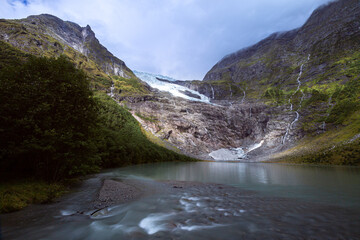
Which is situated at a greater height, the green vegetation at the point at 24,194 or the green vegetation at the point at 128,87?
the green vegetation at the point at 128,87

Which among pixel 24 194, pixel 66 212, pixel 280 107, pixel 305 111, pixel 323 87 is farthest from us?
pixel 280 107

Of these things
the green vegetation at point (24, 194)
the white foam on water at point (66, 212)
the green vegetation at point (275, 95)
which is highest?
the green vegetation at point (275, 95)

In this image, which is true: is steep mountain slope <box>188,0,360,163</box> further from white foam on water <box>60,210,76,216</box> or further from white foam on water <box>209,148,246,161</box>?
white foam on water <box>60,210,76,216</box>

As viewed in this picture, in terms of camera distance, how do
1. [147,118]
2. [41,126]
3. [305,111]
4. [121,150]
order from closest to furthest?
[41,126]
[121,150]
[305,111]
[147,118]

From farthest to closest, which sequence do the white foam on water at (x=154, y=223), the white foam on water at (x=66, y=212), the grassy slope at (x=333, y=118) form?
the grassy slope at (x=333, y=118)
the white foam on water at (x=66, y=212)
the white foam on water at (x=154, y=223)

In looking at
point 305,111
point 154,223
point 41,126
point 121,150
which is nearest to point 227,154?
point 305,111

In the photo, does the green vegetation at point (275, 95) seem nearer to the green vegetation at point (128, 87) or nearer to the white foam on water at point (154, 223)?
the green vegetation at point (128, 87)

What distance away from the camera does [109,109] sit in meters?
78.7

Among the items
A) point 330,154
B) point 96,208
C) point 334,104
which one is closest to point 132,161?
point 96,208

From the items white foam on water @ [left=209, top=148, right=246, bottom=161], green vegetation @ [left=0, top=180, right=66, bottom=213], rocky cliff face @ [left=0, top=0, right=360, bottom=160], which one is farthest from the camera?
white foam on water @ [left=209, top=148, right=246, bottom=161]

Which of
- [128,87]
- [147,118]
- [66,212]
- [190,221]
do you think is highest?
[128,87]

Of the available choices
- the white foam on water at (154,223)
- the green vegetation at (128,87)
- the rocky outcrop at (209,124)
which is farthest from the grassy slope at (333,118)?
the green vegetation at (128,87)

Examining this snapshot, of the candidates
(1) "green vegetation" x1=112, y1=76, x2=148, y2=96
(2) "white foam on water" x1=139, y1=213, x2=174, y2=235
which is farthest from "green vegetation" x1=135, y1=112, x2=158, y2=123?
(2) "white foam on water" x1=139, y1=213, x2=174, y2=235

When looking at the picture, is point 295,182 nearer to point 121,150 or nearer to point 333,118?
point 121,150
